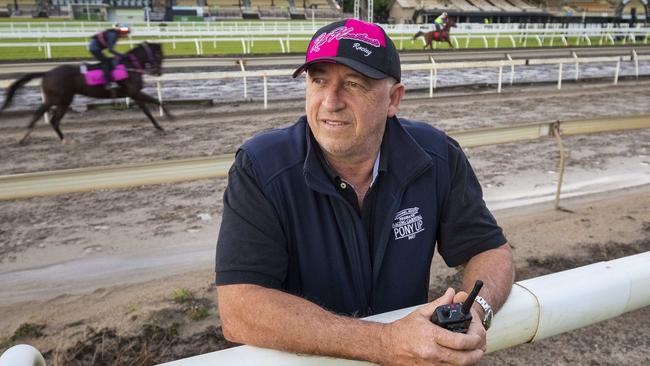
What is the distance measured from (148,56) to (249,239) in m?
8.57

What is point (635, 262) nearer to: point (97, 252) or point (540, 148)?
point (97, 252)

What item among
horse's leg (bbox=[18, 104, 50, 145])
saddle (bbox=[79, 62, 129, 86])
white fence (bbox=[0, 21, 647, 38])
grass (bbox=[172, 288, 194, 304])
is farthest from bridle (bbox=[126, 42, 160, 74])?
white fence (bbox=[0, 21, 647, 38])

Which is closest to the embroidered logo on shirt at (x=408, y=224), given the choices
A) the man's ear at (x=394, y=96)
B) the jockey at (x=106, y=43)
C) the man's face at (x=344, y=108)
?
the man's face at (x=344, y=108)

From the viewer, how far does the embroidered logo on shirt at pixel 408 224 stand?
1766mm

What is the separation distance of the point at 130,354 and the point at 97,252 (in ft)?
6.16

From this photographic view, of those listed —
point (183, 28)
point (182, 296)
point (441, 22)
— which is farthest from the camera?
point (183, 28)

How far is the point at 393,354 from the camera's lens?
1.32m

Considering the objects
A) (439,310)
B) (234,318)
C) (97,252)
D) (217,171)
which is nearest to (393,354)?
(439,310)

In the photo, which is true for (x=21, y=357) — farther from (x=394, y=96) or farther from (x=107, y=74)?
(x=107, y=74)

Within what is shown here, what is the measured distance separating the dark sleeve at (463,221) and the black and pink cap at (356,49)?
0.44 metres

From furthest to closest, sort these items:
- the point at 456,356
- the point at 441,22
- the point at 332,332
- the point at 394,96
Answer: the point at 441,22
the point at 394,96
the point at 332,332
the point at 456,356

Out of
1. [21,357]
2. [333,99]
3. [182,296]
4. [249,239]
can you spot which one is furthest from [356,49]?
[182,296]

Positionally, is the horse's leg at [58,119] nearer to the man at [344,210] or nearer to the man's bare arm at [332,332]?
the man at [344,210]

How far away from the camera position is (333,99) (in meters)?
1.74
